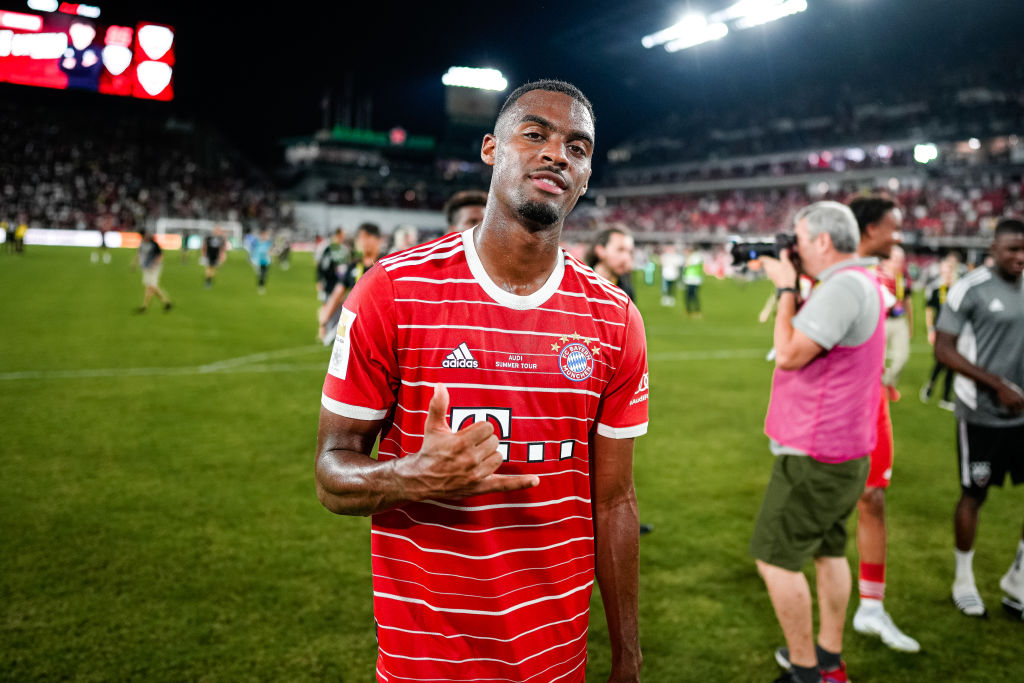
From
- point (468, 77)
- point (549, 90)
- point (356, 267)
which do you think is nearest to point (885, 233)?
point (549, 90)

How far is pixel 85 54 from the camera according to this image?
44094mm

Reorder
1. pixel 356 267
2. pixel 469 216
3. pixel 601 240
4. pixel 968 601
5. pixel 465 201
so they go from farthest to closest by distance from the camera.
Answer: pixel 356 267, pixel 601 240, pixel 465 201, pixel 469 216, pixel 968 601

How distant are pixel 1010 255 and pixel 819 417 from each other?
2.37 metres

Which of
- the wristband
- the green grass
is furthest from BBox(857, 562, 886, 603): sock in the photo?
the wristband

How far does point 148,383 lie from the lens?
9922 millimetres

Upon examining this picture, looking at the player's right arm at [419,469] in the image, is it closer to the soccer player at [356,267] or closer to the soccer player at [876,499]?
the soccer player at [876,499]

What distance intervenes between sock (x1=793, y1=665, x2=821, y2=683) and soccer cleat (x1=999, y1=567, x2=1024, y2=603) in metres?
2.11

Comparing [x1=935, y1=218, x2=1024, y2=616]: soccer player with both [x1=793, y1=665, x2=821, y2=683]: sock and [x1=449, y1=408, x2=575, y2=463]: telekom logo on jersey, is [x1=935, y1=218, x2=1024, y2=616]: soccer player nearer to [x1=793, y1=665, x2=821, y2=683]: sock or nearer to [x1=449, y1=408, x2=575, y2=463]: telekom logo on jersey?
[x1=793, y1=665, x2=821, y2=683]: sock

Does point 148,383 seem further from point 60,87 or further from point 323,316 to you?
point 60,87

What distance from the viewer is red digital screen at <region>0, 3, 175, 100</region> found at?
4309 cm

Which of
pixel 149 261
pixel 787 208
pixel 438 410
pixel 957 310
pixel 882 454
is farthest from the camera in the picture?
pixel 787 208

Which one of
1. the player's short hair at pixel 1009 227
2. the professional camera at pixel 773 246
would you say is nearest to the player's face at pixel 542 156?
the professional camera at pixel 773 246

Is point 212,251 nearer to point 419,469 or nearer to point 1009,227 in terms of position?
point 1009,227

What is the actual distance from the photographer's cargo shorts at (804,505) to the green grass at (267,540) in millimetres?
883
